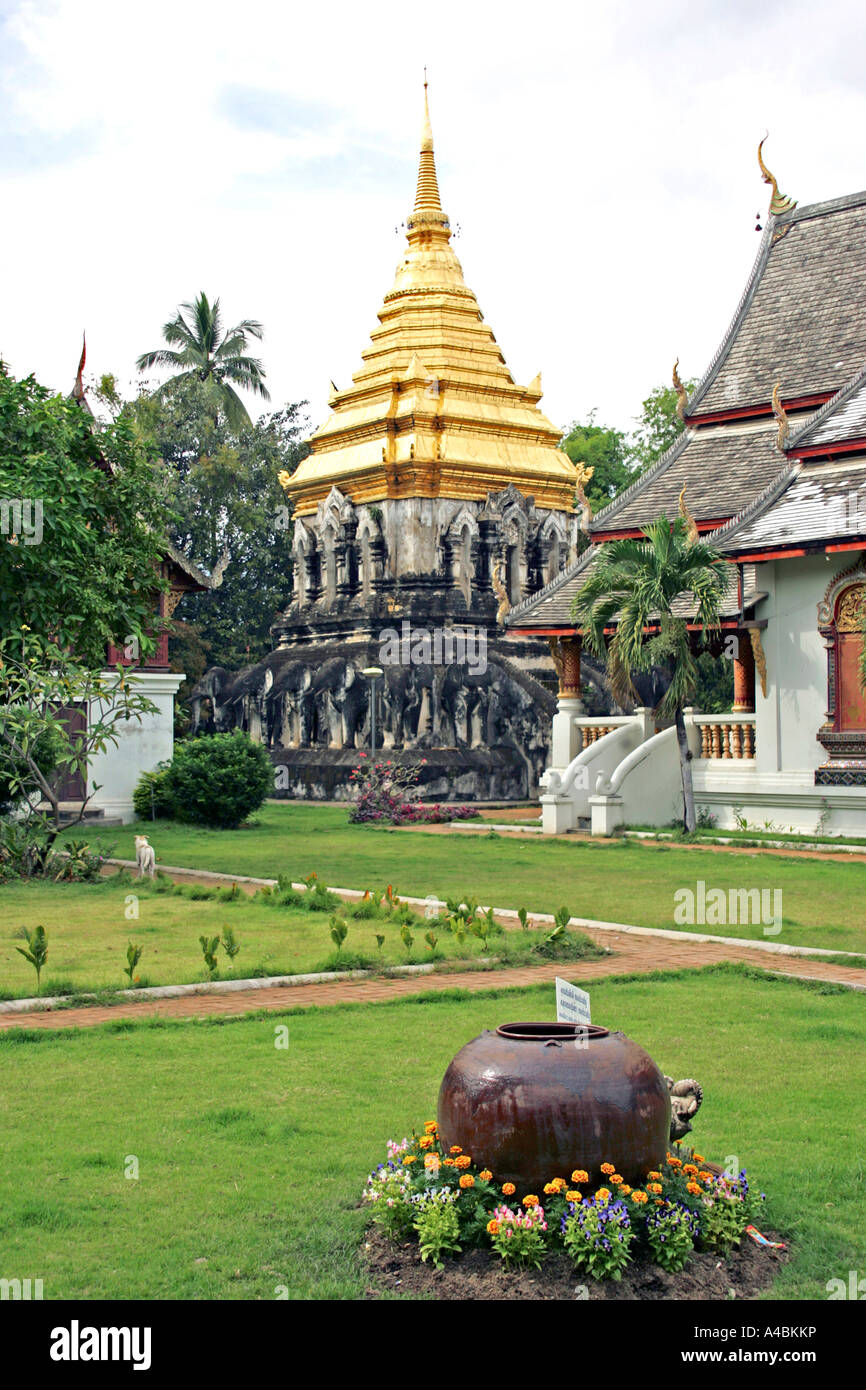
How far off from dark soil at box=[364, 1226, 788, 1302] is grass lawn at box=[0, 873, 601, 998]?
5.58 meters

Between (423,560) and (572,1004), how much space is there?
30651 millimetres

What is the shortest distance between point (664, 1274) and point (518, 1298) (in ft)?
1.86

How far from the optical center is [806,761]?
72.6 ft

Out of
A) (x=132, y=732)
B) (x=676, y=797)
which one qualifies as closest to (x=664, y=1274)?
(x=676, y=797)

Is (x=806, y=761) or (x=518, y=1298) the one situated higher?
(x=806, y=761)

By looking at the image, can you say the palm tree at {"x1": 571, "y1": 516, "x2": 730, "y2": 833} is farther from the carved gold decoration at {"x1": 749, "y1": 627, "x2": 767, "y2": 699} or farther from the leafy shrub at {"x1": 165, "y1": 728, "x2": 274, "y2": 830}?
the leafy shrub at {"x1": 165, "y1": 728, "x2": 274, "y2": 830}

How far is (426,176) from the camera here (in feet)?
136

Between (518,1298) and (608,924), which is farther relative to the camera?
(608,924)

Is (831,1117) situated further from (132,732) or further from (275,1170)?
(132,732)

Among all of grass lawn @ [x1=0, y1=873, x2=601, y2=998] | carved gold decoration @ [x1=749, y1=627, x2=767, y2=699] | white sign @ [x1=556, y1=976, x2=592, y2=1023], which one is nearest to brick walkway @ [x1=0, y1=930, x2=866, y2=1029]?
grass lawn @ [x1=0, y1=873, x2=601, y2=998]

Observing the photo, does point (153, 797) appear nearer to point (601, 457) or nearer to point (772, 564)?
point (772, 564)

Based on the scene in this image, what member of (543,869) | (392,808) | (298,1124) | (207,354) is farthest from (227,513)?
(298,1124)

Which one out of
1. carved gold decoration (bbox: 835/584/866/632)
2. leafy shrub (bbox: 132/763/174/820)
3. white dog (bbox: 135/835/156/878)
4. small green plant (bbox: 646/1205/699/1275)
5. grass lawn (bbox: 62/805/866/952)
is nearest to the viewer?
small green plant (bbox: 646/1205/699/1275)

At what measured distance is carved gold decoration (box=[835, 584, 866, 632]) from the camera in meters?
21.3
